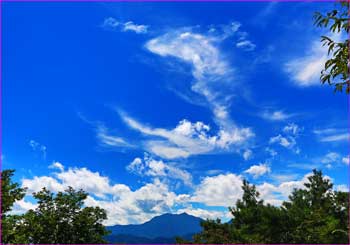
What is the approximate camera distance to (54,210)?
1909 cm

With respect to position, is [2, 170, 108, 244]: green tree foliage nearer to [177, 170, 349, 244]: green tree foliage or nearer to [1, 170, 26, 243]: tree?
[1, 170, 26, 243]: tree

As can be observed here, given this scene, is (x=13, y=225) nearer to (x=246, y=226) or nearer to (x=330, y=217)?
(x=246, y=226)

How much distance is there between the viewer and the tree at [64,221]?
17.9m

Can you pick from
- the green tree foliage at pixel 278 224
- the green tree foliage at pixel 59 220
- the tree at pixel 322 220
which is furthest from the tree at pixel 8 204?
the tree at pixel 322 220

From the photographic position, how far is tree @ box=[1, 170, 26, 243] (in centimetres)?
1495

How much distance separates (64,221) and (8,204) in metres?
3.65

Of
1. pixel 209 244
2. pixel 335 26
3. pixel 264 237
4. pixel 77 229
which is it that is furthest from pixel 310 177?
pixel 335 26

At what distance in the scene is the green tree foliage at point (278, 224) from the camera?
29.9 meters

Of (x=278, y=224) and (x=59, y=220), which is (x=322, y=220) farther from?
(x=59, y=220)

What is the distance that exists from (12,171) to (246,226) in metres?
21.4

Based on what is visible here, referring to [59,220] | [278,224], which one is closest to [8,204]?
[59,220]

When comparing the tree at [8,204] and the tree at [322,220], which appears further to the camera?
the tree at [322,220]

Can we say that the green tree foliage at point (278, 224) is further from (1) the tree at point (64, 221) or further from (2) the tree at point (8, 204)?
(2) the tree at point (8, 204)

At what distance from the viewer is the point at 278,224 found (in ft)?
111
